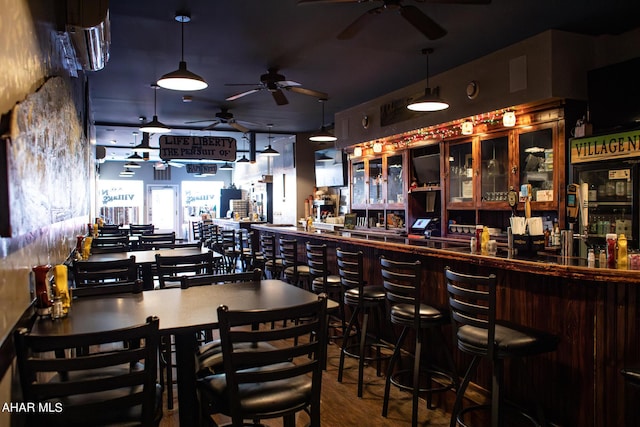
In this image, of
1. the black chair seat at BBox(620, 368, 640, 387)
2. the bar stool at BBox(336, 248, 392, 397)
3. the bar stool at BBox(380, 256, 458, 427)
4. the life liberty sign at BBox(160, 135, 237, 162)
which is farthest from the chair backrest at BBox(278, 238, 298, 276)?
the black chair seat at BBox(620, 368, 640, 387)

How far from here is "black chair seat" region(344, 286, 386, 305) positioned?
3.53 m

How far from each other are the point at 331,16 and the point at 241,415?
3.37 metres

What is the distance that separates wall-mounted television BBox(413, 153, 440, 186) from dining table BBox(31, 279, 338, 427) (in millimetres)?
4313

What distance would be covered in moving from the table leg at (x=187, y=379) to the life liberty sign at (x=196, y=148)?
5246mm

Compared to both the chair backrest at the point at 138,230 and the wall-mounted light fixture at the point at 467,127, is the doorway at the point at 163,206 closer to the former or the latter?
the chair backrest at the point at 138,230

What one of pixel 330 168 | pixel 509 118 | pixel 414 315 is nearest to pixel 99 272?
pixel 414 315

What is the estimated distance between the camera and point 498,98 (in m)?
4.86

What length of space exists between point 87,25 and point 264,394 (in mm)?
2345

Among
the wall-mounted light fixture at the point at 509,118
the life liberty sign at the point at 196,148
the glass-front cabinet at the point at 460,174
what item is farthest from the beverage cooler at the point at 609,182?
the life liberty sign at the point at 196,148

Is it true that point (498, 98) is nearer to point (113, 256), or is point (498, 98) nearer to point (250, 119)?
point (113, 256)

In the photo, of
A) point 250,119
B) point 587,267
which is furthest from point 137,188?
point 587,267
